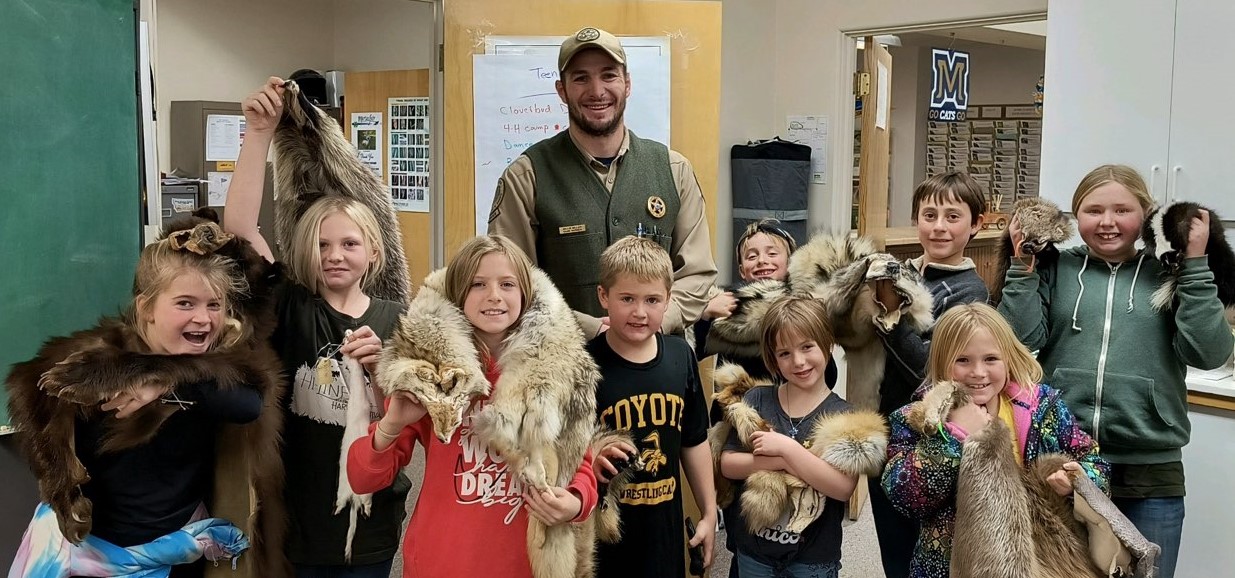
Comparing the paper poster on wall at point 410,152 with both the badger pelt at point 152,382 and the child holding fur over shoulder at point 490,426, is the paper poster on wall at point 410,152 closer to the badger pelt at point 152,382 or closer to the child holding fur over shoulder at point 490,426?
the badger pelt at point 152,382

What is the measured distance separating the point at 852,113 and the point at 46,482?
412cm

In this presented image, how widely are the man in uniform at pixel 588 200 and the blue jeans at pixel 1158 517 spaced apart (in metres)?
1.08

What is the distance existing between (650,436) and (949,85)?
6.85 m

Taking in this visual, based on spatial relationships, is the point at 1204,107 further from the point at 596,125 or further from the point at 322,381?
the point at 322,381

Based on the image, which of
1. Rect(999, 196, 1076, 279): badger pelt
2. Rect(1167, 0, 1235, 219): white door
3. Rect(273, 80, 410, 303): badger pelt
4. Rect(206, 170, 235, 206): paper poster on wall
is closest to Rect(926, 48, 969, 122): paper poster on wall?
Rect(1167, 0, 1235, 219): white door

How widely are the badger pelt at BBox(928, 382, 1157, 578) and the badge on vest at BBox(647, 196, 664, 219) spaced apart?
3.04ft

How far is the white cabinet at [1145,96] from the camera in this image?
3131 mm

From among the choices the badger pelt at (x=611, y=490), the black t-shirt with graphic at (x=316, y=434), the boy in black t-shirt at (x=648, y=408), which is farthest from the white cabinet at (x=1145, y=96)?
the black t-shirt with graphic at (x=316, y=434)

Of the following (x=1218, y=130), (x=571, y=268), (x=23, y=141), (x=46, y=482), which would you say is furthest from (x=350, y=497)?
(x=1218, y=130)

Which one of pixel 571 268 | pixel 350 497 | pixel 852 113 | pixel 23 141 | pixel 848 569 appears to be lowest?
pixel 848 569

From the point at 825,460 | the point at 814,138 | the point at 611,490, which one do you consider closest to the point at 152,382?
the point at 611,490

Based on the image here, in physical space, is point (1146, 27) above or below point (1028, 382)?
above

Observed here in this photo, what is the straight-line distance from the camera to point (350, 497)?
189cm

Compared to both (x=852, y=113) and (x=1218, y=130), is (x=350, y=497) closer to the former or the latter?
(x=1218, y=130)
